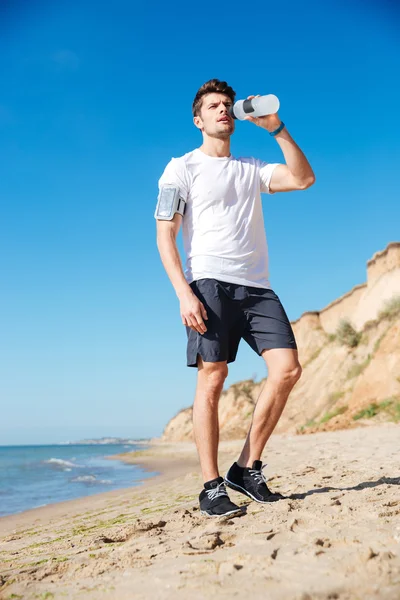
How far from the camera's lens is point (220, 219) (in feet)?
11.8

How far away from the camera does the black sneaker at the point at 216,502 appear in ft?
10.4

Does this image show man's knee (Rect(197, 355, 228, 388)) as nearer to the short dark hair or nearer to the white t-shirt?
the white t-shirt

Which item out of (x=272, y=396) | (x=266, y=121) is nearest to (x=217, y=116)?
(x=266, y=121)

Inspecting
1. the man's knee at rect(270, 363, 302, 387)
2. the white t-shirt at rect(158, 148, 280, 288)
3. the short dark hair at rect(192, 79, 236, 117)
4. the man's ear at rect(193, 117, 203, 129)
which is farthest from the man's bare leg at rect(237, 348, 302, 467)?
the short dark hair at rect(192, 79, 236, 117)

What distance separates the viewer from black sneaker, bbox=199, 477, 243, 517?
3172mm

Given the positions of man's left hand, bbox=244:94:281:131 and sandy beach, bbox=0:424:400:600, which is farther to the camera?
man's left hand, bbox=244:94:281:131

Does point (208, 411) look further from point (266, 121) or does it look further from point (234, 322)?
point (266, 121)

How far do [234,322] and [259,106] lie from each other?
1.34 metres

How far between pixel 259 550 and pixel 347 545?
357 millimetres

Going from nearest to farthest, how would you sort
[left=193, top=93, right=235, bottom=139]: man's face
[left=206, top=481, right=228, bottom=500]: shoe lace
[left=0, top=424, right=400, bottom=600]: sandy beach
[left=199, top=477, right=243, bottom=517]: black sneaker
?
1. [left=0, top=424, right=400, bottom=600]: sandy beach
2. [left=199, top=477, right=243, bottom=517]: black sneaker
3. [left=206, top=481, right=228, bottom=500]: shoe lace
4. [left=193, top=93, right=235, bottom=139]: man's face

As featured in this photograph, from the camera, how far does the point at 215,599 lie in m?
1.80

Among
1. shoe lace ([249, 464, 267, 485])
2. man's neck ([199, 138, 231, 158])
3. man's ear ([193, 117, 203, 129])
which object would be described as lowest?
shoe lace ([249, 464, 267, 485])

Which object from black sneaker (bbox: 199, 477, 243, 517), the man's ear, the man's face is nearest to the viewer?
black sneaker (bbox: 199, 477, 243, 517)

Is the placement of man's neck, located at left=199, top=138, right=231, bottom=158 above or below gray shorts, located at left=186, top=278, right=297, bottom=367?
above
